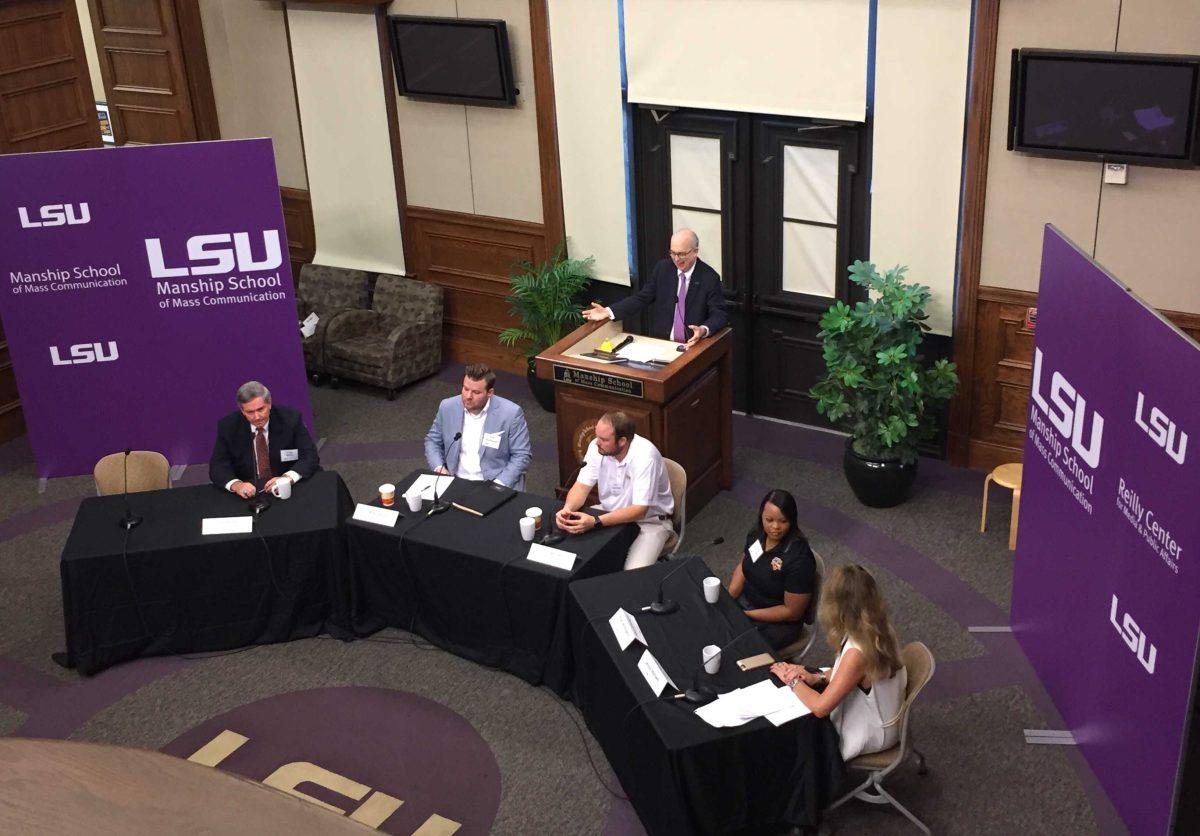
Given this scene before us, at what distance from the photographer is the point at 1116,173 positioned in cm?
674

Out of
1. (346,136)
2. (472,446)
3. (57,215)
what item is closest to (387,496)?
(472,446)

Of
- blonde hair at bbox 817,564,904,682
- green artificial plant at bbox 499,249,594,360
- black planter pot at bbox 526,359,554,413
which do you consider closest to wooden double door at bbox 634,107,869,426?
green artificial plant at bbox 499,249,594,360

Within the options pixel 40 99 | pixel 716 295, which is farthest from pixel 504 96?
pixel 40 99

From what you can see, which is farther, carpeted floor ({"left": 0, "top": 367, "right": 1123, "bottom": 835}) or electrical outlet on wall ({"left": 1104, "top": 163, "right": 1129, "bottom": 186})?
electrical outlet on wall ({"left": 1104, "top": 163, "right": 1129, "bottom": 186})

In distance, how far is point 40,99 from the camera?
888 cm

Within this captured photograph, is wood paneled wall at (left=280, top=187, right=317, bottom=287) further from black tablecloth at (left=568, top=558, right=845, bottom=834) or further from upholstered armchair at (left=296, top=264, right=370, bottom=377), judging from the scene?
black tablecloth at (left=568, top=558, right=845, bottom=834)

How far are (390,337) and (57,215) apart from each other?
2519 mm

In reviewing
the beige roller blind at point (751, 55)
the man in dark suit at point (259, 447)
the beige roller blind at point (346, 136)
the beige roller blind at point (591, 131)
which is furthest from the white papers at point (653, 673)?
the beige roller blind at point (346, 136)

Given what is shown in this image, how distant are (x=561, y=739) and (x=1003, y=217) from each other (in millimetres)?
3974

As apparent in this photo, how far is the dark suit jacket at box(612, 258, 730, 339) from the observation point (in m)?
7.58

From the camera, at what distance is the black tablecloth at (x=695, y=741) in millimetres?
4598

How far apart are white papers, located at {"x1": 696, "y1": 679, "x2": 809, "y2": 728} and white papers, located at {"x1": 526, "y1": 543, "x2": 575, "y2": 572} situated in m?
1.18

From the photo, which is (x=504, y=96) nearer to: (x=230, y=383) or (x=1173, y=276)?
(x=230, y=383)

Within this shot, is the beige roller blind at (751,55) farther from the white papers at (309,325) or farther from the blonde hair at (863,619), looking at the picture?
the blonde hair at (863,619)
